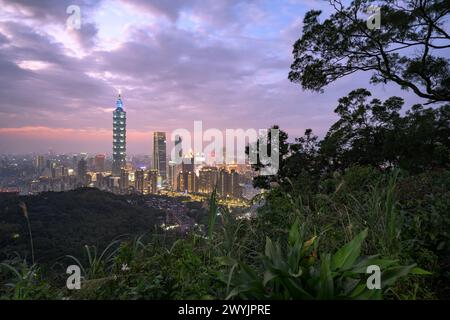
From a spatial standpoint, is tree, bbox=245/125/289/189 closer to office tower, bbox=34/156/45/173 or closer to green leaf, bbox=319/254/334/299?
green leaf, bbox=319/254/334/299

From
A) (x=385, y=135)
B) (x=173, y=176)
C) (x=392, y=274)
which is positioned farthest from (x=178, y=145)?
(x=385, y=135)

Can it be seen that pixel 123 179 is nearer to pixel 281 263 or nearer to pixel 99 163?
pixel 99 163

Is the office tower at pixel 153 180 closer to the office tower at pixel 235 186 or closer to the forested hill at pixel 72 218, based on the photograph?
the forested hill at pixel 72 218

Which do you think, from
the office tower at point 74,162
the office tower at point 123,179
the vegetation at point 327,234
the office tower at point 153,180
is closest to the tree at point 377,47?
the vegetation at point 327,234

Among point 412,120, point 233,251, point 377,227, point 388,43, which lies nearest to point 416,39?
point 388,43

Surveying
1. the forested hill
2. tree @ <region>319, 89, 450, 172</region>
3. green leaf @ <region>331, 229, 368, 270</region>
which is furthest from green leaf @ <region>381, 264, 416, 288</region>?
tree @ <region>319, 89, 450, 172</region>

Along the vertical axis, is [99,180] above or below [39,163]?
below
